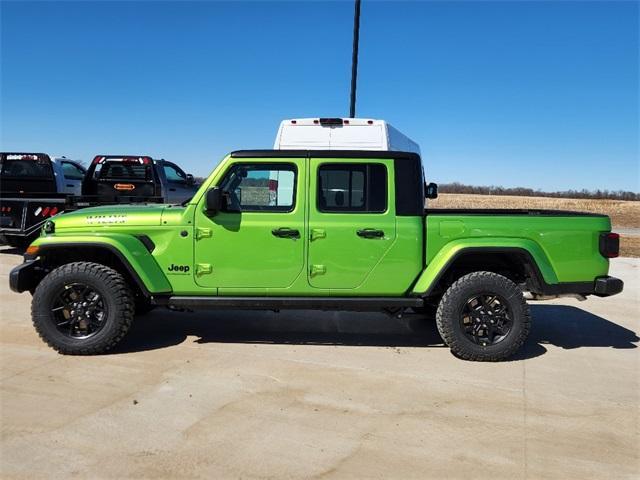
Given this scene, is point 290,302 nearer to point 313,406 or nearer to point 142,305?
point 313,406

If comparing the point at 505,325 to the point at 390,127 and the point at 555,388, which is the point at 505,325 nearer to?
the point at 555,388

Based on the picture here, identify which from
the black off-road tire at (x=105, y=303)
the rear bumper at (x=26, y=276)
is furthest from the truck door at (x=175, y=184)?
the black off-road tire at (x=105, y=303)

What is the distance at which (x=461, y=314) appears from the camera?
482 cm

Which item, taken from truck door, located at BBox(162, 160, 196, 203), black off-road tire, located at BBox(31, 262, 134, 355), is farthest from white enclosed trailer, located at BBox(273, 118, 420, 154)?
truck door, located at BBox(162, 160, 196, 203)

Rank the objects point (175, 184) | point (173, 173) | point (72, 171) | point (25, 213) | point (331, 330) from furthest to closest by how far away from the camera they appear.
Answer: point (72, 171)
point (173, 173)
point (175, 184)
point (25, 213)
point (331, 330)

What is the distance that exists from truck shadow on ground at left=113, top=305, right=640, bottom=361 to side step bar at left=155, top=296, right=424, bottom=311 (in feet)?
1.88

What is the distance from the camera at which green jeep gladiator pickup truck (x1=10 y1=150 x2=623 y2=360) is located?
4.77m

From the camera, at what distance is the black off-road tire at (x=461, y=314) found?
15.6ft

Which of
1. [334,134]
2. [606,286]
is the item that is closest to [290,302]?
[606,286]

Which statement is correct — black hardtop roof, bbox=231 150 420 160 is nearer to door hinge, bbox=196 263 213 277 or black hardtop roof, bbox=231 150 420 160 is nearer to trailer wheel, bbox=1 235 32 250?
door hinge, bbox=196 263 213 277

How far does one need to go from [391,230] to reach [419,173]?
2.09 ft

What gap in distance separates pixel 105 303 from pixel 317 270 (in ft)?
6.30

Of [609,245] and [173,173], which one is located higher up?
[173,173]

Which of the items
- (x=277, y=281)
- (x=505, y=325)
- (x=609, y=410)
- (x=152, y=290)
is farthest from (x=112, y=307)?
(x=609, y=410)
